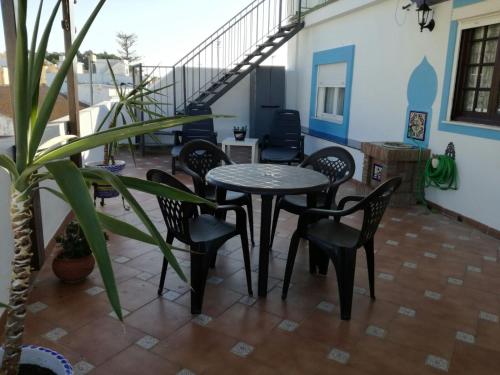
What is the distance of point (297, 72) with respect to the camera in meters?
8.35

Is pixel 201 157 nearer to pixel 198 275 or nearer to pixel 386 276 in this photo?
pixel 198 275

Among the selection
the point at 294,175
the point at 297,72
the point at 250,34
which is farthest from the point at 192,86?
the point at 294,175

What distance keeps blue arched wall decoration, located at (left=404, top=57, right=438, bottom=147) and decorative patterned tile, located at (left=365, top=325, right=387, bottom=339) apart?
3.12 meters

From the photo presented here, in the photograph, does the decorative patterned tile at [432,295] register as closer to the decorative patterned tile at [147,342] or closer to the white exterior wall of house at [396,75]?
the white exterior wall of house at [396,75]

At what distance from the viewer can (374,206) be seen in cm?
240

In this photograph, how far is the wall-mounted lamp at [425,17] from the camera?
180 inches

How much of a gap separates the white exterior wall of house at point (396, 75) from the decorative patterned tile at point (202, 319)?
3.06 meters

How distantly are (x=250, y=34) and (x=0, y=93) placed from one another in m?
4.68

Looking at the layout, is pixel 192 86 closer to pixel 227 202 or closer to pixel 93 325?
pixel 227 202

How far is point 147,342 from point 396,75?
15.0 feet

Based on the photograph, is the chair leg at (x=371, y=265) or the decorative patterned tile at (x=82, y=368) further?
the chair leg at (x=371, y=265)

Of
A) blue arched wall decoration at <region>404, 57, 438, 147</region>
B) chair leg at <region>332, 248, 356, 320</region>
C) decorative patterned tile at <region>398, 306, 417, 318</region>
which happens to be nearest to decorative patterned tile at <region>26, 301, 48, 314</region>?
chair leg at <region>332, 248, 356, 320</region>

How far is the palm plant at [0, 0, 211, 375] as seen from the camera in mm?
988

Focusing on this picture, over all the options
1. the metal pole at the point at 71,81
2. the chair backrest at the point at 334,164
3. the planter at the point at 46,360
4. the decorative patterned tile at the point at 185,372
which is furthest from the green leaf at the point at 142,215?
the metal pole at the point at 71,81
